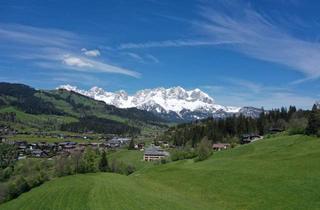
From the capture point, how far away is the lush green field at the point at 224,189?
5656cm

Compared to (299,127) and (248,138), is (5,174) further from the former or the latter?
(299,127)

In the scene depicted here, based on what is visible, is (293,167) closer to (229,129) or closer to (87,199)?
(87,199)

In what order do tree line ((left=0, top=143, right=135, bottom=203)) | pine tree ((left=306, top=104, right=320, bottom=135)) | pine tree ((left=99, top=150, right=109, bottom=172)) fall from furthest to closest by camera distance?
pine tree ((left=99, top=150, right=109, bottom=172)) → pine tree ((left=306, top=104, right=320, bottom=135)) → tree line ((left=0, top=143, right=135, bottom=203))

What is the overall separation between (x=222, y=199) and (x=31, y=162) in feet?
325

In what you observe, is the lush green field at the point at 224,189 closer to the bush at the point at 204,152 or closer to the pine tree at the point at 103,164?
the bush at the point at 204,152

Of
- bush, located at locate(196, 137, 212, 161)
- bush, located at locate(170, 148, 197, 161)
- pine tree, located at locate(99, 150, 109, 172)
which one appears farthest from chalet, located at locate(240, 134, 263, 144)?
pine tree, located at locate(99, 150, 109, 172)

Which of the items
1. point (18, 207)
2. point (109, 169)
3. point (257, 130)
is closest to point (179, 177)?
point (18, 207)

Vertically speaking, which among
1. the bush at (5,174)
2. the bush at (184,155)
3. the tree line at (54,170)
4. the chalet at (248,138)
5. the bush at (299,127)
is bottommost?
the bush at (5,174)

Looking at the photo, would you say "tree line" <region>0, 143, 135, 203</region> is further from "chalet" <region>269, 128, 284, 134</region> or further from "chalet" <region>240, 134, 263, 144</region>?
"chalet" <region>269, 128, 284, 134</region>

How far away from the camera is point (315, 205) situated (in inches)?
1916

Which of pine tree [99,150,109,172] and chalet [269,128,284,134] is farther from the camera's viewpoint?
chalet [269,128,284,134]

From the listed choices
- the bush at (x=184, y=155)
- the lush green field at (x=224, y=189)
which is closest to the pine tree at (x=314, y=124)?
the lush green field at (x=224, y=189)

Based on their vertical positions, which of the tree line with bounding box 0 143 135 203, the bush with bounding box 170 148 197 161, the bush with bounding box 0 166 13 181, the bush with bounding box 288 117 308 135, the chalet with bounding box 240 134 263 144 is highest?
the bush with bounding box 288 117 308 135

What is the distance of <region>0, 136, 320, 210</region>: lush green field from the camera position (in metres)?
56.6
